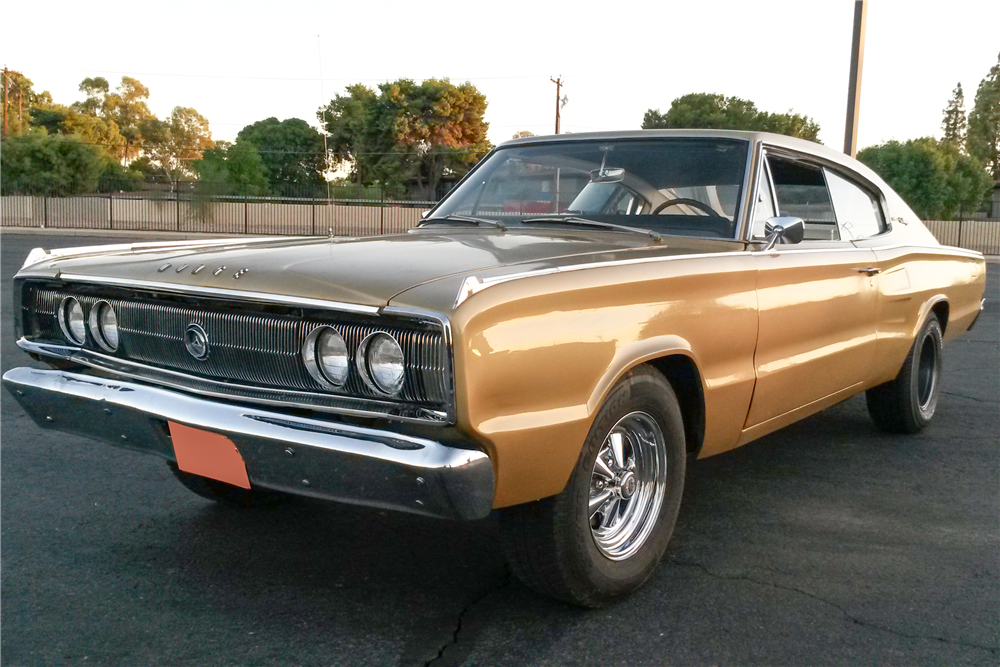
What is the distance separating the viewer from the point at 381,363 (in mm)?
2408

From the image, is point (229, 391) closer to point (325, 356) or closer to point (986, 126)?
point (325, 356)

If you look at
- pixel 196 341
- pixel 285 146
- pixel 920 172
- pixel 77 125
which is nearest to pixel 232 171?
pixel 285 146

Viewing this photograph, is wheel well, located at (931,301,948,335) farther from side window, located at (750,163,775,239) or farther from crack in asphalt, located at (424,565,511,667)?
crack in asphalt, located at (424,565,511,667)

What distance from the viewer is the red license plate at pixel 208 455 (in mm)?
2543

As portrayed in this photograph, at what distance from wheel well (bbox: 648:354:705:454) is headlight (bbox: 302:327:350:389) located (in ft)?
3.28

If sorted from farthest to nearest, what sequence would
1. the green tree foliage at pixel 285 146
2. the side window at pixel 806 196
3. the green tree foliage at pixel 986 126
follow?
the green tree foliage at pixel 986 126, the green tree foliage at pixel 285 146, the side window at pixel 806 196

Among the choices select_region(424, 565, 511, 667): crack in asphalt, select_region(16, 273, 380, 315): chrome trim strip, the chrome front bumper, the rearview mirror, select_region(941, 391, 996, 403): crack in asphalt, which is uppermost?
the rearview mirror

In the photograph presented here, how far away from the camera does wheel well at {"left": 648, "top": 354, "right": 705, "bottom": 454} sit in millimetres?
3010

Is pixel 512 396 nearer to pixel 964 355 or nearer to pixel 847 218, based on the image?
pixel 847 218

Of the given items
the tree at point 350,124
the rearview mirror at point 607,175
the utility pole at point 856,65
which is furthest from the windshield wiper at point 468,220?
the tree at point 350,124

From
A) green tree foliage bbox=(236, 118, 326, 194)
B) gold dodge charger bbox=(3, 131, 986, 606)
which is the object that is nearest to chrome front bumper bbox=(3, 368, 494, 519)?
gold dodge charger bbox=(3, 131, 986, 606)

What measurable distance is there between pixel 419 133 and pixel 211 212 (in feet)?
71.3

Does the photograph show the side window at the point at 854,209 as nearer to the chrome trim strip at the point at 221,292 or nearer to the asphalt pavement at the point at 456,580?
the asphalt pavement at the point at 456,580

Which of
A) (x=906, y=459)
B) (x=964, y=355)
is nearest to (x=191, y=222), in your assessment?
(x=964, y=355)
